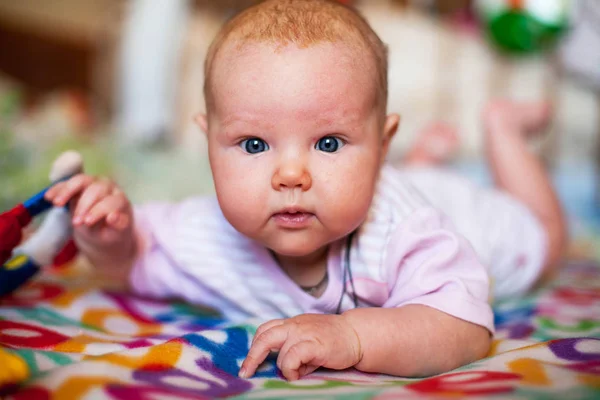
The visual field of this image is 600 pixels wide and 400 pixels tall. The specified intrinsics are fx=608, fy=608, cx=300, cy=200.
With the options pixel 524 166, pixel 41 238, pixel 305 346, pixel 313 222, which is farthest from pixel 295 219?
pixel 524 166

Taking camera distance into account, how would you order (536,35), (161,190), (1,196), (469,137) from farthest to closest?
(469,137), (536,35), (161,190), (1,196)

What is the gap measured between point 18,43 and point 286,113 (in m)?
2.69

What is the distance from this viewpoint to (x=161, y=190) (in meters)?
1.68

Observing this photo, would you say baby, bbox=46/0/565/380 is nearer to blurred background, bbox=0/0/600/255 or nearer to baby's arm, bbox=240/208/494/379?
baby's arm, bbox=240/208/494/379

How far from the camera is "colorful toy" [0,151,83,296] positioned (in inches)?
30.3

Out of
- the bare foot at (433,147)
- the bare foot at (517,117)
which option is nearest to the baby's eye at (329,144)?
the bare foot at (517,117)

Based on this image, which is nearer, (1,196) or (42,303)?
(42,303)

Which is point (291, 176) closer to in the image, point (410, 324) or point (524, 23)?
point (410, 324)

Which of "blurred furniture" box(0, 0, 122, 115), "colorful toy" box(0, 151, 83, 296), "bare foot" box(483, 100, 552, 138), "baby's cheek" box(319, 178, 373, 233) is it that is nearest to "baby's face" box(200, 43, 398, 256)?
"baby's cheek" box(319, 178, 373, 233)

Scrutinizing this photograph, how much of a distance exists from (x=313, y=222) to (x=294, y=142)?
91 millimetres

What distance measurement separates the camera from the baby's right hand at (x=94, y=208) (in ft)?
2.49

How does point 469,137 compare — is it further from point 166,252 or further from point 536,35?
point 166,252

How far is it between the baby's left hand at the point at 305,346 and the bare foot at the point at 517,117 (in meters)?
0.90

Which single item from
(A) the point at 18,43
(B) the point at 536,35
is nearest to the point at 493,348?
(B) the point at 536,35
